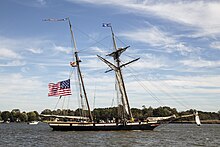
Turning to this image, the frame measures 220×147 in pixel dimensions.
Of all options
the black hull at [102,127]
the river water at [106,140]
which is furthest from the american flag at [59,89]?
the black hull at [102,127]

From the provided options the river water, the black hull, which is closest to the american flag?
the river water

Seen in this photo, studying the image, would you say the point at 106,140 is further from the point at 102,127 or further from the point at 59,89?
the point at 102,127

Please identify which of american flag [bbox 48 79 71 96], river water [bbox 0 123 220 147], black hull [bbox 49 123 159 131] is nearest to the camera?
river water [bbox 0 123 220 147]

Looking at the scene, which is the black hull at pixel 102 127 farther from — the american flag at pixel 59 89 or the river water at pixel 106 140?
the american flag at pixel 59 89

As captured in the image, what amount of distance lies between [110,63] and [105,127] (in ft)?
67.7

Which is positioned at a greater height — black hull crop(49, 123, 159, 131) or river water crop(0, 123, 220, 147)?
black hull crop(49, 123, 159, 131)

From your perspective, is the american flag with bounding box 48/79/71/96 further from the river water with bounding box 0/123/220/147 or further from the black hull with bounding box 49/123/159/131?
the black hull with bounding box 49/123/159/131

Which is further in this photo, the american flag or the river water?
the american flag

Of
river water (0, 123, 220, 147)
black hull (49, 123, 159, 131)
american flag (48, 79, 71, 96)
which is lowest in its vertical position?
river water (0, 123, 220, 147)

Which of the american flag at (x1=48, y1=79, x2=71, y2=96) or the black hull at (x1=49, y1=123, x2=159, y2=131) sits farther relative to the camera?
the black hull at (x1=49, y1=123, x2=159, y2=131)

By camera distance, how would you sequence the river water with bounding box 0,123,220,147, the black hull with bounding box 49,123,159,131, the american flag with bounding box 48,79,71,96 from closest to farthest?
1. the river water with bounding box 0,123,220,147
2. the american flag with bounding box 48,79,71,96
3. the black hull with bounding box 49,123,159,131

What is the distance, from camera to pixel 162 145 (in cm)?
6397

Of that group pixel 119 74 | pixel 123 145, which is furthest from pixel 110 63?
pixel 123 145

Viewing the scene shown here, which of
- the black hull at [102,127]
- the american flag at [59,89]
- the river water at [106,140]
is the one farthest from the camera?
the black hull at [102,127]
